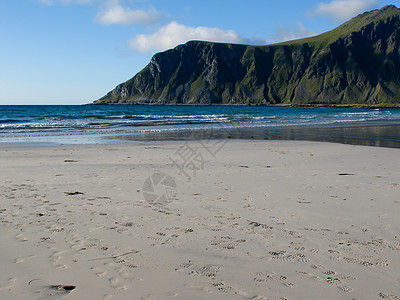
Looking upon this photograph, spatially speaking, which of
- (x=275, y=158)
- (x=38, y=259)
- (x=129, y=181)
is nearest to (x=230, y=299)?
(x=38, y=259)

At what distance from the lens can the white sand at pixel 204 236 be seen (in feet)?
13.5

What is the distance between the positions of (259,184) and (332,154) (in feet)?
25.1

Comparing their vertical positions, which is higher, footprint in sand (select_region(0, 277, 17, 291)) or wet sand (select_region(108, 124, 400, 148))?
wet sand (select_region(108, 124, 400, 148))

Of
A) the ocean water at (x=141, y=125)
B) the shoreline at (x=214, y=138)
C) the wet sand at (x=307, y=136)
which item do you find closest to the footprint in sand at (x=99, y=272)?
the shoreline at (x=214, y=138)

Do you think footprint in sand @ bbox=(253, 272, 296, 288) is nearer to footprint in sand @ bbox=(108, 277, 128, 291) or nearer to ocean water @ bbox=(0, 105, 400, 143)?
footprint in sand @ bbox=(108, 277, 128, 291)

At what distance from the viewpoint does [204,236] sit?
18.6 feet

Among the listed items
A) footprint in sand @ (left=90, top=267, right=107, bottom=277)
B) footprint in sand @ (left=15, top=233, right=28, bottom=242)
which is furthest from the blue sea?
footprint in sand @ (left=90, top=267, right=107, bottom=277)

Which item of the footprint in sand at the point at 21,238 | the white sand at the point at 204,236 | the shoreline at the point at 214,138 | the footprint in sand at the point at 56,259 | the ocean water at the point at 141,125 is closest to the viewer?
the white sand at the point at 204,236

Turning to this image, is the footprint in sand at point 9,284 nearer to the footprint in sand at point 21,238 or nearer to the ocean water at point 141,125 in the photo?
the footprint in sand at point 21,238

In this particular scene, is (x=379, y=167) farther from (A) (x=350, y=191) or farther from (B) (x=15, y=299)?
(B) (x=15, y=299)

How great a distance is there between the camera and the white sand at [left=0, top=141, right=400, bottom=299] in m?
4.11

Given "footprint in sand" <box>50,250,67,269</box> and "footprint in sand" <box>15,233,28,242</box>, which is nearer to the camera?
"footprint in sand" <box>50,250,67,269</box>

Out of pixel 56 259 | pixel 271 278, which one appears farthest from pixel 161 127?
pixel 271 278

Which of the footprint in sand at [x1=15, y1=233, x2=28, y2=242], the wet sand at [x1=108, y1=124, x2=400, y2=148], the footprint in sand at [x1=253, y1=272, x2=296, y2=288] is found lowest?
the footprint in sand at [x1=253, y1=272, x2=296, y2=288]
